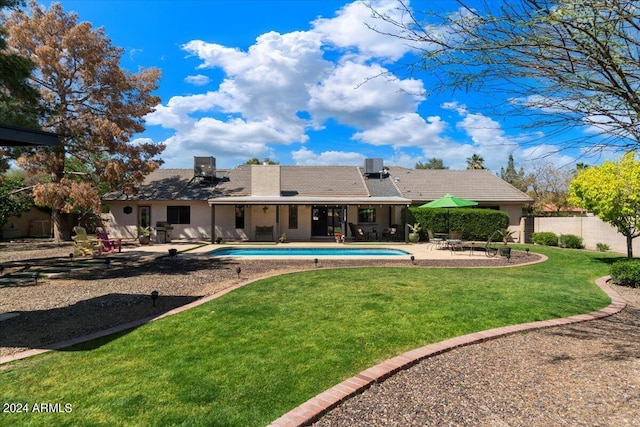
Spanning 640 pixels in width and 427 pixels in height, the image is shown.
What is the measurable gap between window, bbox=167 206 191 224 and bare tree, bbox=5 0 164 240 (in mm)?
3110

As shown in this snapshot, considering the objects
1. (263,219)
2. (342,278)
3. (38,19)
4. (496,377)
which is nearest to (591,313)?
(496,377)

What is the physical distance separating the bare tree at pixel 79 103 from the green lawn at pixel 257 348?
17.9 metres

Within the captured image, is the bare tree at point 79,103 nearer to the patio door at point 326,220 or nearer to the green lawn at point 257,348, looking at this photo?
the patio door at point 326,220

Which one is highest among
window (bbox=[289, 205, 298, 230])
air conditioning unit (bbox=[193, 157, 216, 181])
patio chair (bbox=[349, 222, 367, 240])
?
air conditioning unit (bbox=[193, 157, 216, 181])

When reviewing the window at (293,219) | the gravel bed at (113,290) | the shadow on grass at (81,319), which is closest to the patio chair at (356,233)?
the window at (293,219)

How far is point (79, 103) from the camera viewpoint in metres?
22.9

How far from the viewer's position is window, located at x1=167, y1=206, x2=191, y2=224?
84.3 feet

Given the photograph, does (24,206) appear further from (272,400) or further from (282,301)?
(272,400)

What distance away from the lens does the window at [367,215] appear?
26914 millimetres

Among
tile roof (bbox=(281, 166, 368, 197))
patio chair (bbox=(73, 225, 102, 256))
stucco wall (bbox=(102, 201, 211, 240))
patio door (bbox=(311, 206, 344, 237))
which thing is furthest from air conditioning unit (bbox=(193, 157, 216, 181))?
patio chair (bbox=(73, 225, 102, 256))

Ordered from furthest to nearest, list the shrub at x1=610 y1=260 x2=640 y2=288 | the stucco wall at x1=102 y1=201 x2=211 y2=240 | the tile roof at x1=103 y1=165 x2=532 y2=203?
the tile roof at x1=103 y1=165 x2=532 y2=203
the stucco wall at x1=102 y1=201 x2=211 y2=240
the shrub at x1=610 y1=260 x2=640 y2=288

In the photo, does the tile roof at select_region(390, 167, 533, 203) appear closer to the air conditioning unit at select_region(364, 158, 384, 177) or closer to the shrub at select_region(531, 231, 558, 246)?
the air conditioning unit at select_region(364, 158, 384, 177)

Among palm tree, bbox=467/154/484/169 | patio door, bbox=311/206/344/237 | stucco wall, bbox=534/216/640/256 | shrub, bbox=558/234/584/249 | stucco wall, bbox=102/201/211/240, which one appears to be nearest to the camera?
stucco wall, bbox=534/216/640/256

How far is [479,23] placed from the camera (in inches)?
126
